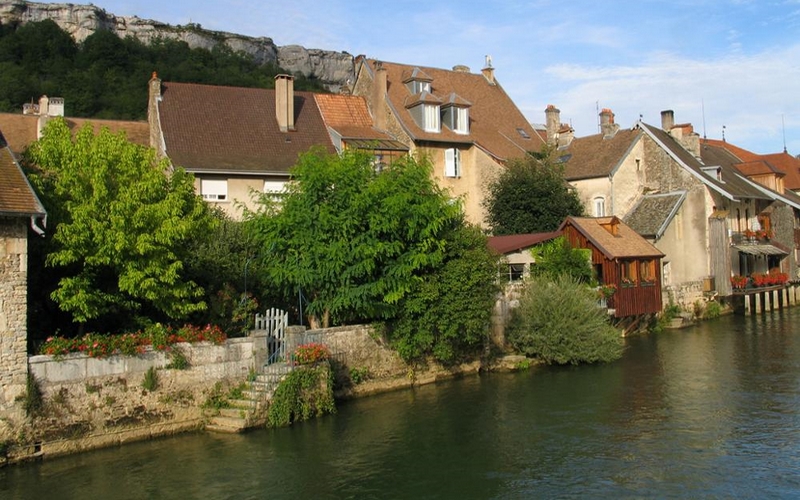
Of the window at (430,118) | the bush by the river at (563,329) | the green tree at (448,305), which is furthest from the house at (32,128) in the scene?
the bush by the river at (563,329)

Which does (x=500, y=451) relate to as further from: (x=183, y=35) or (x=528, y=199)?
(x=183, y=35)

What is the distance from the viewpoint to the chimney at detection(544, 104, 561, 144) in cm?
4428

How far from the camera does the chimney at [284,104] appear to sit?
107 feet

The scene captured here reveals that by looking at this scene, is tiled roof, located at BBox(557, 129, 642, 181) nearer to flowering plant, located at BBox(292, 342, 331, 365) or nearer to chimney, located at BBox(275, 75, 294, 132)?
chimney, located at BBox(275, 75, 294, 132)

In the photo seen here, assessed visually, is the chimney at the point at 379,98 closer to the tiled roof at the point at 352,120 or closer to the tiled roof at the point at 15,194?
the tiled roof at the point at 352,120

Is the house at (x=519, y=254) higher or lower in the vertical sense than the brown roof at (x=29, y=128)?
lower

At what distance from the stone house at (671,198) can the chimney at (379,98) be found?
37.6 feet

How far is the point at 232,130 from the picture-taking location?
31.2 meters

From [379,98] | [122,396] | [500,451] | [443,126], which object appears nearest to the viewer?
[500,451]

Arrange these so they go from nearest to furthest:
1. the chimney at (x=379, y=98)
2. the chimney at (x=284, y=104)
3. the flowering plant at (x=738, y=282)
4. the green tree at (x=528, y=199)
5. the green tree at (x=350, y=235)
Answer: the green tree at (x=350, y=235) → the chimney at (x=284, y=104) → the green tree at (x=528, y=199) → the chimney at (x=379, y=98) → the flowering plant at (x=738, y=282)

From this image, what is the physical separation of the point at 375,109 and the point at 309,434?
22.0 metres

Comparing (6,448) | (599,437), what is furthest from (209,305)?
(599,437)

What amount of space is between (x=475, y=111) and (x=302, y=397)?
2461 centimetres

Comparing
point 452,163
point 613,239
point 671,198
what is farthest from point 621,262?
point 452,163
